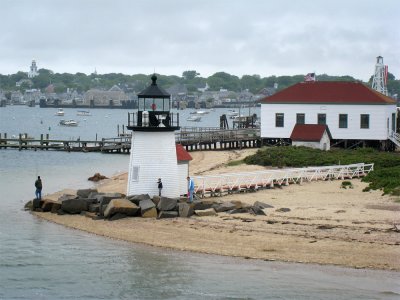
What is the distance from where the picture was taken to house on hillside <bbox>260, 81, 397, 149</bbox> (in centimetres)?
5659

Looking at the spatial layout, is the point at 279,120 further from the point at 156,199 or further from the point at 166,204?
the point at 166,204

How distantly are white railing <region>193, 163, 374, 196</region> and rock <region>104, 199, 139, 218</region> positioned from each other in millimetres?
4409

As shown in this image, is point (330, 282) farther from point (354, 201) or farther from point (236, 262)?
point (354, 201)

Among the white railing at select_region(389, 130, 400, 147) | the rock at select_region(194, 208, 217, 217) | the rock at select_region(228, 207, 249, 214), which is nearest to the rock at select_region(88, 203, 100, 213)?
the rock at select_region(194, 208, 217, 217)

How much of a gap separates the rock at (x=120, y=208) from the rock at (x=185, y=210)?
172 centimetres

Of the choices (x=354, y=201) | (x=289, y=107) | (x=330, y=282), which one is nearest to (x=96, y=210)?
(x=354, y=201)

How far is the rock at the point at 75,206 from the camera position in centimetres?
3347

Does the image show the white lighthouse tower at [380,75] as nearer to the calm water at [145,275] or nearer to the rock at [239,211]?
the rock at [239,211]

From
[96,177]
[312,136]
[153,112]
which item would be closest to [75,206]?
[153,112]

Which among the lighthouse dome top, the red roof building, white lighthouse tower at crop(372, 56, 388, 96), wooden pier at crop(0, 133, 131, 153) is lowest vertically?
wooden pier at crop(0, 133, 131, 153)

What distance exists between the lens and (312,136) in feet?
181

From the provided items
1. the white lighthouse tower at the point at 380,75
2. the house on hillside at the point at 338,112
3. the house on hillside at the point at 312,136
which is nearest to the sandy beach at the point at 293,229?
the house on hillside at the point at 312,136

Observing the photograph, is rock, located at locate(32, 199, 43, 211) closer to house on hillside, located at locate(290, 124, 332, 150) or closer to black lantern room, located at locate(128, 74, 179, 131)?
black lantern room, located at locate(128, 74, 179, 131)

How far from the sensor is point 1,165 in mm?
60594
